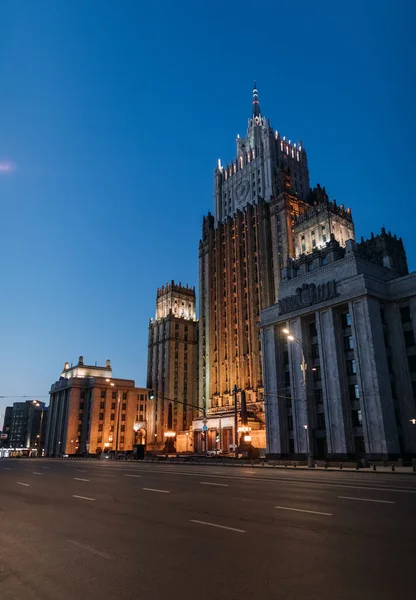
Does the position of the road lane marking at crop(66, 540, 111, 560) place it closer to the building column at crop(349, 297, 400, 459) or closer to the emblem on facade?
the building column at crop(349, 297, 400, 459)

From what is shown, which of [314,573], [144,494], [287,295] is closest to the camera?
[314,573]

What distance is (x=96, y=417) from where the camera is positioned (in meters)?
140

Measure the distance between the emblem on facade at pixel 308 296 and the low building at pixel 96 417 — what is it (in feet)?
269

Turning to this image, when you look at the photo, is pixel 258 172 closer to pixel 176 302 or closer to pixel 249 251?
pixel 249 251

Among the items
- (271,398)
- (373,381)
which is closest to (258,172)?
(271,398)

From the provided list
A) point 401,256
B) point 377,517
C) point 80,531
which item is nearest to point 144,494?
point 80,531

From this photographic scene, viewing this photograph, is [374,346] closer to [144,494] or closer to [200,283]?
[144,494]

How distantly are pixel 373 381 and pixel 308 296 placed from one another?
16.0m

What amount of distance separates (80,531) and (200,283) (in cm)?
11467

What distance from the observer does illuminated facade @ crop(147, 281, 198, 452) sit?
439 ft

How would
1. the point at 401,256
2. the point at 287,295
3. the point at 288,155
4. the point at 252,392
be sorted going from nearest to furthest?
the point at 287,295, the point at 401,256, the point at 252,392, the point at 288,155

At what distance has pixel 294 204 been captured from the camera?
109 metres

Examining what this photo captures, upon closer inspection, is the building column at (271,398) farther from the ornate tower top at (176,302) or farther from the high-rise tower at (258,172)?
the ornate tower top at (176,302)

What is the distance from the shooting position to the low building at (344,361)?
56281 mm
